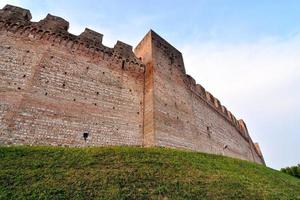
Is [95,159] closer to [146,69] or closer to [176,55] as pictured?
[146,69]

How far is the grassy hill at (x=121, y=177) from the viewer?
236 inches

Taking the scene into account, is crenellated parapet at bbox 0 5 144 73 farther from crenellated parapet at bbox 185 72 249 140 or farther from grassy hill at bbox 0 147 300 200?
grassy hill at bbox 0 147 300 200

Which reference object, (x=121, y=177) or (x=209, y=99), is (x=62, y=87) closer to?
(x=121, y=177)

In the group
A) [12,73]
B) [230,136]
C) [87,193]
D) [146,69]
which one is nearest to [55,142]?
[12,73]

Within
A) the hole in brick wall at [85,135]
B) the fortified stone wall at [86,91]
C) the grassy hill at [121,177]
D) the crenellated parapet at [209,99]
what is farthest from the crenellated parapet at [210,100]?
the grassy hill at [121,177]

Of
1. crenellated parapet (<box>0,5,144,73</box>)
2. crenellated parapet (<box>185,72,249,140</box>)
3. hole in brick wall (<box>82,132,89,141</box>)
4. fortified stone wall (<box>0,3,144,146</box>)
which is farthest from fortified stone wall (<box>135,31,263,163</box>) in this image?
hole in brick wall (<box>82,132,89,141</box>)

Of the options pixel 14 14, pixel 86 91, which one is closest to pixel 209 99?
pixel 86 91

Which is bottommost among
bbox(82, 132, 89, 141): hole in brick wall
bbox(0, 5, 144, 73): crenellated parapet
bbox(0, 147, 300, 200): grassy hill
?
bbox(0, 147, 300, 200): grassy hill

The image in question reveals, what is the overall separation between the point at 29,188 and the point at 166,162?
14.6ft

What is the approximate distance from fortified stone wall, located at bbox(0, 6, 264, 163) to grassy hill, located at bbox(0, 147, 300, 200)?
207 cm

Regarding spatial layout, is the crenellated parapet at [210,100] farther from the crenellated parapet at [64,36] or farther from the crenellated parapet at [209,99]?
the crenellated parapet at [64,36]

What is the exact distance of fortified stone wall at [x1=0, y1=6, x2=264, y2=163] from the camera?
9.64 meters

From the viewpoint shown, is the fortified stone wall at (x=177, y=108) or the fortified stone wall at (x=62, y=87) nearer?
the fortified stone wall at (x=62, y=87)

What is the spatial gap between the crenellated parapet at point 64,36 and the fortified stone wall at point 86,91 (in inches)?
1.6
